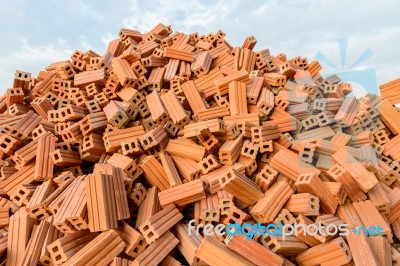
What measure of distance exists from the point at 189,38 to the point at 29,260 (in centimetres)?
642

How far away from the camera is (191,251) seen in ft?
18.3

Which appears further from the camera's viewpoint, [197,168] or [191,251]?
[197,168]

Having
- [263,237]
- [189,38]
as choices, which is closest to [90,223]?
[263,237]

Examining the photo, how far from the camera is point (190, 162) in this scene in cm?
668

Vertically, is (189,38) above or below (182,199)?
above

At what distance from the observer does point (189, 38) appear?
1005 cm

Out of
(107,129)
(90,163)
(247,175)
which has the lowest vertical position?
(247,175)

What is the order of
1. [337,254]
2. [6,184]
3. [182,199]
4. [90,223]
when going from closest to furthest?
[337,254] → [90,223] → [182,199] → [6,184]

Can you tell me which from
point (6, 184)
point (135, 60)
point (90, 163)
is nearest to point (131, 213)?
point (90, 163)

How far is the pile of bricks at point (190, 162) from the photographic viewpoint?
5555mm

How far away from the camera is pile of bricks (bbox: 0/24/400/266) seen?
18.2 feet

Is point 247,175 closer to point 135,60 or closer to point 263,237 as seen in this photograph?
point 263,237

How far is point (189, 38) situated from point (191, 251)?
604cm

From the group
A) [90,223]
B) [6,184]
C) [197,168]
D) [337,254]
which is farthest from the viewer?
[6,184]
